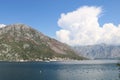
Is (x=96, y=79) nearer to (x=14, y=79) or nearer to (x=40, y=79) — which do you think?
(x=40, y=79)

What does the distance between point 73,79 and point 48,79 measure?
1642cm

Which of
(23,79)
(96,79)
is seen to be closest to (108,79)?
(96,79)

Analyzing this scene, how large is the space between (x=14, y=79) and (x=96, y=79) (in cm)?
5046

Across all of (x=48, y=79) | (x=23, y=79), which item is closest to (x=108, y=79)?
(x=48, y=79)

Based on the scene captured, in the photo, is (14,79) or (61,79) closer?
(14,79)

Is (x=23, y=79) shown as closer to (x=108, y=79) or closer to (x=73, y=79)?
(x=73, y=79)

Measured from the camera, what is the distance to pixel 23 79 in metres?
152

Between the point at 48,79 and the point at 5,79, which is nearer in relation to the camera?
the point at 5,79

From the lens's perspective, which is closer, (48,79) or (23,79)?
(23,79)

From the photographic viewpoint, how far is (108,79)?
6093 inches

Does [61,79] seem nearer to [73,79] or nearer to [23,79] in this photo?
[73,79]

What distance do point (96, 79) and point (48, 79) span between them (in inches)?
1209

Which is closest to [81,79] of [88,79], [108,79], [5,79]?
[88,79]

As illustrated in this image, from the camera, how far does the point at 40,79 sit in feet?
→ 529
